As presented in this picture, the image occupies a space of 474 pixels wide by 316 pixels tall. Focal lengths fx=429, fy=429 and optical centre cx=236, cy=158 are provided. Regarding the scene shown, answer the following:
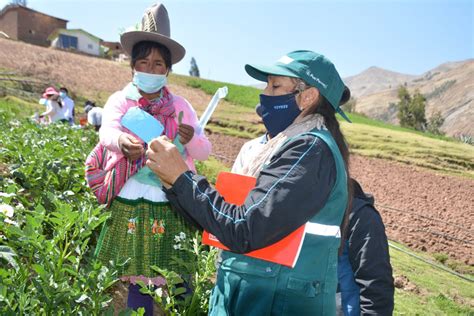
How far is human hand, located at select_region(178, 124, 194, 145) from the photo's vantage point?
6.86 feet

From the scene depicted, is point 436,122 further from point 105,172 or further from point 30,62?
point 30,62

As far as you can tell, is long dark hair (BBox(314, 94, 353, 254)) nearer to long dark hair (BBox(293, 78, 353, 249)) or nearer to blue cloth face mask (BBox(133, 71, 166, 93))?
long dark hair (BBox(293, 78, 353, 249))

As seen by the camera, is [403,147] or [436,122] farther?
[403,147]

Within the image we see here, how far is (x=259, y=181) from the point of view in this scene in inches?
50.7

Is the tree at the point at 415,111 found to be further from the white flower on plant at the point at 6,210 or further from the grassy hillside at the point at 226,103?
the white flower on plant at the point at 6,210

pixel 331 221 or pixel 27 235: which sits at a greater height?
pixel 331 221

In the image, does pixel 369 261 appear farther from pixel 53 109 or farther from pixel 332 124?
pixel 53 109

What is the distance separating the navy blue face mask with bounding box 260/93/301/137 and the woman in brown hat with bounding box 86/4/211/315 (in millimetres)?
653

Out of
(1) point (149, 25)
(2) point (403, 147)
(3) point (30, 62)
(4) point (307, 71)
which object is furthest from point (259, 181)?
(3) point (30, 62)

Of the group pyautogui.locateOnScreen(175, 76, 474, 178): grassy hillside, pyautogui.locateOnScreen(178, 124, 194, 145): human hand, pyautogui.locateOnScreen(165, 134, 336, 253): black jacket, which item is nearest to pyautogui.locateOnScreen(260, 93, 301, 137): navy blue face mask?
pyautogui.locateOnScreen(165, 134, 336, 253): black jacket

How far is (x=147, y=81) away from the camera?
7.37 ft

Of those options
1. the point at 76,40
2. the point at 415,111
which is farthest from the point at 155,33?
the point at 76,40

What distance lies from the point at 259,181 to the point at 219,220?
6.6 inches

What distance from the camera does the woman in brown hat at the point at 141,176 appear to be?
84.1 inches
